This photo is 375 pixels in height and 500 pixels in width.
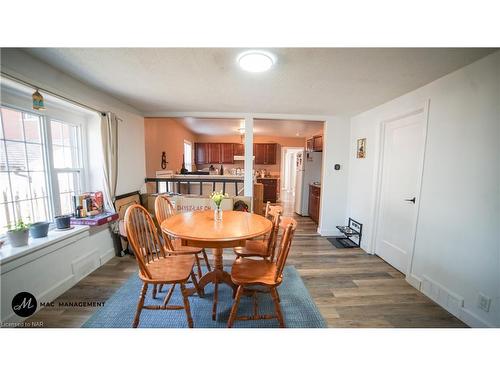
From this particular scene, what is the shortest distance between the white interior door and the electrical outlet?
26.7 inches

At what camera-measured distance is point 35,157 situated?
1847mm

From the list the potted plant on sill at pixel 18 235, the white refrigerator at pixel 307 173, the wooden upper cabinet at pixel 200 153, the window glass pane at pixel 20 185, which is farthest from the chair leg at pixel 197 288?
the wooden upper cabinet at pixel 200 153

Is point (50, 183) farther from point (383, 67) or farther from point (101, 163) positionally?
point (383, 67)

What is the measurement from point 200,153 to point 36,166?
5340 millimetres

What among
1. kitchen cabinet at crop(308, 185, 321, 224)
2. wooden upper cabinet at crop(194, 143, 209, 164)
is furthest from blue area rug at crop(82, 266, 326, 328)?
wooden upper cabinet at crop(194, 143, 209, 164)

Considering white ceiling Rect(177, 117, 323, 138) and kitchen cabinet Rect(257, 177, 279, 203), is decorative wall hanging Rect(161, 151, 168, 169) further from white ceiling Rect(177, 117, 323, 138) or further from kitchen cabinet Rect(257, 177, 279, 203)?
kitchen cabinet Rect(257, 177, 279, 203)

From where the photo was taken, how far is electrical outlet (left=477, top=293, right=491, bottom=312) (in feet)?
4.52

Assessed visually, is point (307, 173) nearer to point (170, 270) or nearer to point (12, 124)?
point (170, 270)

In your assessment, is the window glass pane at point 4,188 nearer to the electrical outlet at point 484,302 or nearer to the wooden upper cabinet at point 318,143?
the electrical outlet at point 484,302

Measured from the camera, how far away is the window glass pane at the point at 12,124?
5.18 ft

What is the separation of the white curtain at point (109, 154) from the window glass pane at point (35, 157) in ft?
1.79

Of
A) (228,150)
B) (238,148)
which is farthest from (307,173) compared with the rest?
(228,150)

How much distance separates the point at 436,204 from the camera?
5.93 ft
